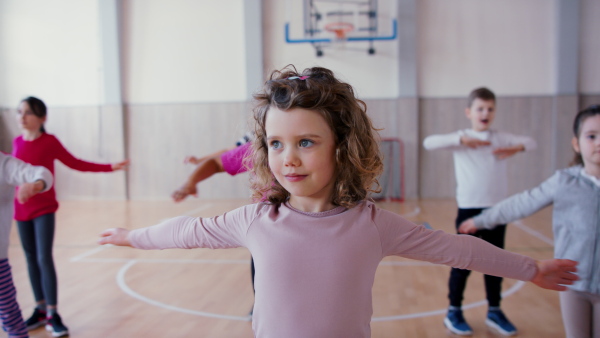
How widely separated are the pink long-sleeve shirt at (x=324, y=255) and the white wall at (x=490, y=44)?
750 cm

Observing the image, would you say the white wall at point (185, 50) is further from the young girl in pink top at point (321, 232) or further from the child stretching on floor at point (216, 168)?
the young girl in pink top at point (321, 232)

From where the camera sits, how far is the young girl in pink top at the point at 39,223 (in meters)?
2.82

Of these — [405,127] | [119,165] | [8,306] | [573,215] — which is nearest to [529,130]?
[405,127]

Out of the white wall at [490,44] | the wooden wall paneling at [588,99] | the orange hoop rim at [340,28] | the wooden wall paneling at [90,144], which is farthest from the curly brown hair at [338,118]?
the wooden wall paneling at [90,144]

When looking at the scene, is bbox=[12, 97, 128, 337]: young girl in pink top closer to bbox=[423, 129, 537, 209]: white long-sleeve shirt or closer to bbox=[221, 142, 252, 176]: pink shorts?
bbox=[221, 142, 252, 176]: pink shorts

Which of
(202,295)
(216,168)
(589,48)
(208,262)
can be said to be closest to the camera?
(216,168)

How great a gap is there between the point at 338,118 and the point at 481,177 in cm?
191

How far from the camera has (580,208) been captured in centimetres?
184

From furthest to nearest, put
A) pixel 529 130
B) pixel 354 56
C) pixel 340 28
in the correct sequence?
pixel 354 56 < pixel 529 130 < pixel 340 28

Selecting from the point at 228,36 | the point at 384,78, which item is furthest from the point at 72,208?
the point at 384,78

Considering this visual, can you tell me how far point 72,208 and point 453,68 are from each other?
732 centimetres

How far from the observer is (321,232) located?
1.20 meters

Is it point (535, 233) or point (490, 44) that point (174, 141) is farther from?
point (535, 233)

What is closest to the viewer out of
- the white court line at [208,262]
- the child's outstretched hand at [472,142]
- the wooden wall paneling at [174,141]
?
the child's outstretched hand at [472,142]
